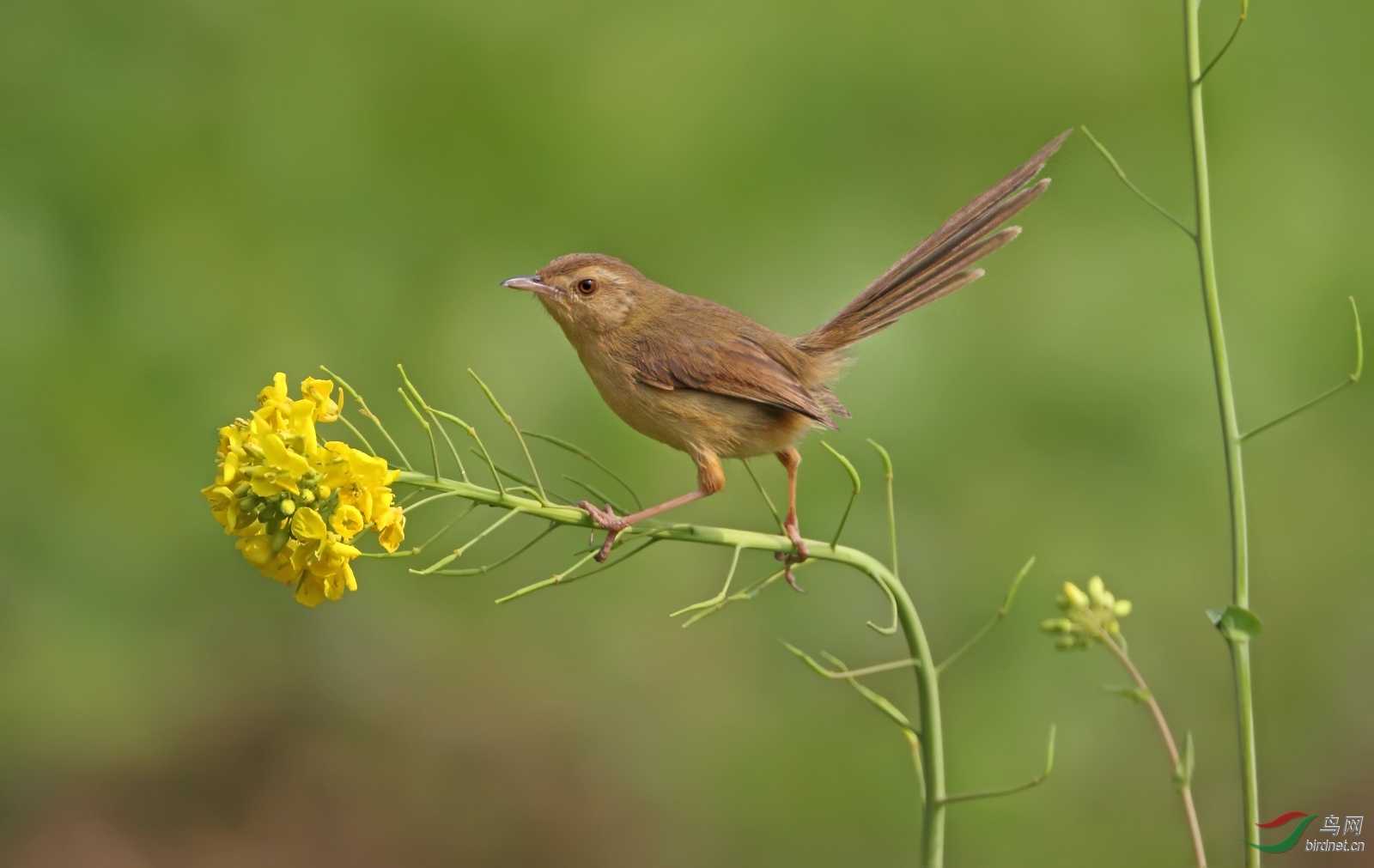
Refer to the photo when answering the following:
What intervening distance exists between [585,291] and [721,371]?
490mm

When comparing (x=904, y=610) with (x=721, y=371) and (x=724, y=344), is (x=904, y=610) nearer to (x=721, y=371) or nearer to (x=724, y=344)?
(x=721, y=371)

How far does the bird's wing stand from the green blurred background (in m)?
1.52

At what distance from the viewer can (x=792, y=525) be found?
8.86ft

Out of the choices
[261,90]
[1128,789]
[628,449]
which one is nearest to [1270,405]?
[1128,789]

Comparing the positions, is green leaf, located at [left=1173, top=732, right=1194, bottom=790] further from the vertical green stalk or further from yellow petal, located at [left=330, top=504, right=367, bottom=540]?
yellow petal, located at [left=330, top=504, right=367, bottom=540]

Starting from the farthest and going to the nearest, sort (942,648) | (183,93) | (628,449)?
(183,93)
(628,449)
(942,648)

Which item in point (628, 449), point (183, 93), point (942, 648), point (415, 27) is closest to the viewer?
point (942, 648)

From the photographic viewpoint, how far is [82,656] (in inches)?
179

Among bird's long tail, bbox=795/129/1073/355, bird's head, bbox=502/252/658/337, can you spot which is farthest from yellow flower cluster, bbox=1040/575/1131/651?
bird's head, bbox=502/252/658/337

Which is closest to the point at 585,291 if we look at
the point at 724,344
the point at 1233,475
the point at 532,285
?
the point at 532,285

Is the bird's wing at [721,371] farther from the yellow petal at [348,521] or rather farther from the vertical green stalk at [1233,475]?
the yellow petal at [348,521]

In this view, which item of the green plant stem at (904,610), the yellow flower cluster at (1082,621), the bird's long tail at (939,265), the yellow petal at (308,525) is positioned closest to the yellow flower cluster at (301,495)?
the yellow petal at (308,525)

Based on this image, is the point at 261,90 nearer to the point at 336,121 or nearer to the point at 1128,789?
the point at 336,121

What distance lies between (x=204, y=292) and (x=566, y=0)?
81.7 inches
